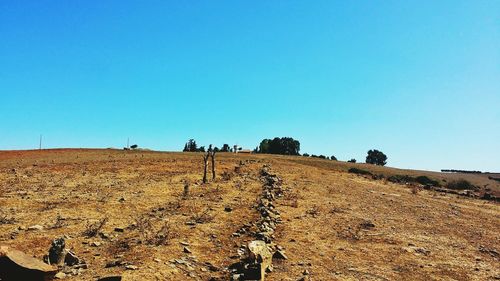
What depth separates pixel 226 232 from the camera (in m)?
12.9

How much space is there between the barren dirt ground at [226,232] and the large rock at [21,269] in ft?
2.27

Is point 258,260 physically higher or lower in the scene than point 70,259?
higher

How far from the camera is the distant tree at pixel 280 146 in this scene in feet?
324

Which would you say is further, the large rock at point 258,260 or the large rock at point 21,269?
the large rock at point 258,260

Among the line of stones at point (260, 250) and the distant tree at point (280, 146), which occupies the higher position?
the distant tree at point (280, 146)

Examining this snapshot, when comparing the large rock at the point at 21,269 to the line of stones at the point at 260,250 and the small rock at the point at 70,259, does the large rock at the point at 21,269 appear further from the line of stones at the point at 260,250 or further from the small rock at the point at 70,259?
the line of stones at the point at 260,250

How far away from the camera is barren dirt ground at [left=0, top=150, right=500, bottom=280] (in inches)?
393

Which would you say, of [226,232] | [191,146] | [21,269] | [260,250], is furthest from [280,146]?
[21,269]

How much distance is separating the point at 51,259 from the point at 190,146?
82.1 metres

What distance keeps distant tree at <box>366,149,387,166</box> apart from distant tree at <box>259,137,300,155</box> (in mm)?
23551

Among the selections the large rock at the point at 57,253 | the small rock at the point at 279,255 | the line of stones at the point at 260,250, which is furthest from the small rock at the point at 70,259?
the small rock at the point at 279,255

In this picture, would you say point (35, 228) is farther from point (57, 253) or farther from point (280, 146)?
point (280, 146)

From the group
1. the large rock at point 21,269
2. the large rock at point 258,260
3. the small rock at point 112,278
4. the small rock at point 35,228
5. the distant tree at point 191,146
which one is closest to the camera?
the large rock at point 21,269

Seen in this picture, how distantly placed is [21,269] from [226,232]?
653 centimetres
